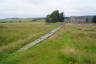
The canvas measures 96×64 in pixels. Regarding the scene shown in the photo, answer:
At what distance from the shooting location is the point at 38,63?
10.2 meters

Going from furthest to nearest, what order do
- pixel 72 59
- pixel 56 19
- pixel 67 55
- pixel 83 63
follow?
pixel 56 19 < pixel 67 55 < pixel 72 59 < pixel 83 63

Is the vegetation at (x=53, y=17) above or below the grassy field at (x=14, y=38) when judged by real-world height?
above

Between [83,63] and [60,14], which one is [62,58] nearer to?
[83,63]

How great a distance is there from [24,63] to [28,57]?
5.02 feet

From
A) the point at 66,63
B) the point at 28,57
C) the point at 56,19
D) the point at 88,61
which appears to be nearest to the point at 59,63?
the point at 66,63

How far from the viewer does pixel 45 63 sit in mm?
10188

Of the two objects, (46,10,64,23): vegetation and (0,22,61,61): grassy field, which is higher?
(46,10,64,23): vegetation

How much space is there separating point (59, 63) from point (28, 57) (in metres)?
3.21

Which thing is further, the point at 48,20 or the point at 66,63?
the point at 48,20

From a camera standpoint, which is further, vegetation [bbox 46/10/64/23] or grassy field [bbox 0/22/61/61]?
vegetation [bbox 46/10/64/23]

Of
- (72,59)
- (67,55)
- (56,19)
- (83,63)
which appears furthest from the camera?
(56,19)

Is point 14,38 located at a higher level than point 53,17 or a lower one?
lower

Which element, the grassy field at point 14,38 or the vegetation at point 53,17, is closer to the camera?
the grassy field at point 14,38

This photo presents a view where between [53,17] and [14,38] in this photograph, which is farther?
[53,17]
